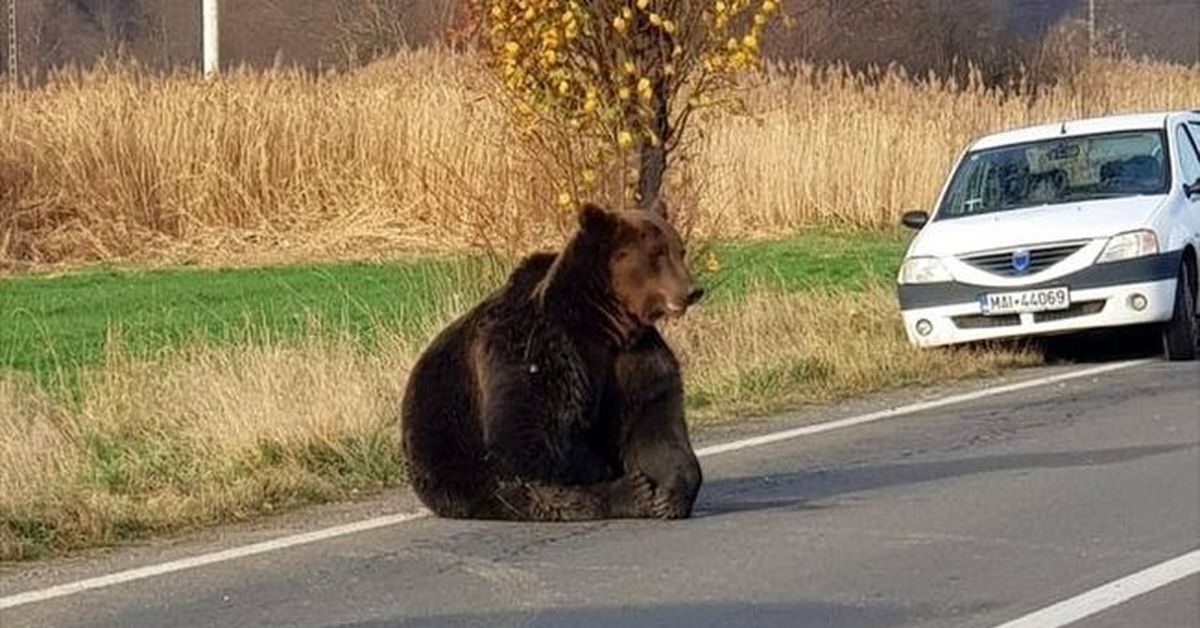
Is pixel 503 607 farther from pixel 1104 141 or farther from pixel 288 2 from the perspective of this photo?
pixel 288 2

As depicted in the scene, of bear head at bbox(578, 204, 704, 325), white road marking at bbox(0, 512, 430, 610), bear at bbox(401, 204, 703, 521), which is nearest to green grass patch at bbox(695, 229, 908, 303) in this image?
white road marking at bbox(0, 512, 430, 610)

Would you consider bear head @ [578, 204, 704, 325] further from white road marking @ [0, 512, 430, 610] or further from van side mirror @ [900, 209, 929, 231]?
van side mirror @ [900, 209, 929, 231]

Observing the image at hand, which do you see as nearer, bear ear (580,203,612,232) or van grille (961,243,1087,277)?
bear ear (580,203,612,232)

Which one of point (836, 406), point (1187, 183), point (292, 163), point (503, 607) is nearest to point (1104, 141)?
point (1187, 183)

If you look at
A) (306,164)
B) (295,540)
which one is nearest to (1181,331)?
(295,540)

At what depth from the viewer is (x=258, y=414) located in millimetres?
12516

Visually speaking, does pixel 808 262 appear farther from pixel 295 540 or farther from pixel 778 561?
pixel 778 561

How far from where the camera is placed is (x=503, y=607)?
8.49 m

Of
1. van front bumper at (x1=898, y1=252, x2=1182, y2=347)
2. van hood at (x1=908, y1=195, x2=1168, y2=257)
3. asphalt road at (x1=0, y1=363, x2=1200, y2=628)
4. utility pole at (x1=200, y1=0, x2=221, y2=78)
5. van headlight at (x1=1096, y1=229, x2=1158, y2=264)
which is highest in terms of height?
utility pole at (x1=200, y1=0, x2=221, y2=78)

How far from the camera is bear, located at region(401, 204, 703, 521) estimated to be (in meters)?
9.45

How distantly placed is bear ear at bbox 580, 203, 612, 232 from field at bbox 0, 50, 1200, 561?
2.24m

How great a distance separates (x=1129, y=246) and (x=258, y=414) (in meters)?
6.41

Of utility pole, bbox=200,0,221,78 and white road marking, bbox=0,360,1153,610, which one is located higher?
utility pole, bbox=200,0,221,78

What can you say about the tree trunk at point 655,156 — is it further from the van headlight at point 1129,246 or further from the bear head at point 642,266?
the bear head at point 642,266
